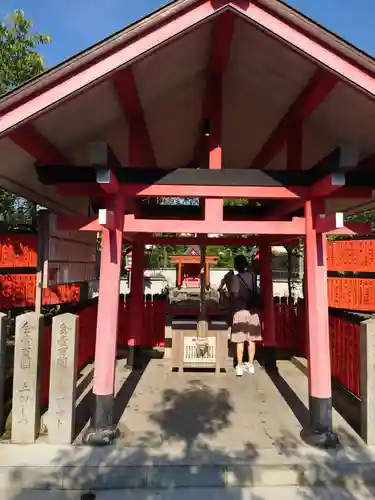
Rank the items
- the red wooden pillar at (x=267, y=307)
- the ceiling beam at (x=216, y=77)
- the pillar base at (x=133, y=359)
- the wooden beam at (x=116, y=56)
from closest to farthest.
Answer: the wooden beam at (x=116, y=56), the ceiling beam at (x=216, y=77), the pillar base at (x=133, y=359), the red wooden pillar at (x=267, y=307)

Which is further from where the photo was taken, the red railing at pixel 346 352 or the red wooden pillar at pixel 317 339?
the red railing at pixel 346 352

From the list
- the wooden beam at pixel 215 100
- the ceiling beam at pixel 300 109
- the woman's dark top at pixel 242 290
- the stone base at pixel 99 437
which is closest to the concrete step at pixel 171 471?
the stone base at pixel 99 437

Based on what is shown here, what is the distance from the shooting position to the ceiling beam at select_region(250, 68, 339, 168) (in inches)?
140

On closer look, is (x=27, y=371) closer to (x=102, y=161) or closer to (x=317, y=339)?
(x=102, y=161)

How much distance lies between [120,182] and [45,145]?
87 cm

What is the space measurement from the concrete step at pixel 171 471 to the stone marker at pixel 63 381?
0.78ft

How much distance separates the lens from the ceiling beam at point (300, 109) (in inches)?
140

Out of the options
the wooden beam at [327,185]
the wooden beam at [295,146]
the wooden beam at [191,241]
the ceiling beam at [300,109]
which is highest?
the ceiling beam at [300,109]

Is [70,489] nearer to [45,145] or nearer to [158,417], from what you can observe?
[158,417]

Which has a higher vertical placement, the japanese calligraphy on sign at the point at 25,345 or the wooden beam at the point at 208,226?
the wooden beam at the point at 208,226

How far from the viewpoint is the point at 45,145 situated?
157 inches

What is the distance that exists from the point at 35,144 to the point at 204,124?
209 centimetres

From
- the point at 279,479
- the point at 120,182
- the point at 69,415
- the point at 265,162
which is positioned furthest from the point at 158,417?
the point at 265,162

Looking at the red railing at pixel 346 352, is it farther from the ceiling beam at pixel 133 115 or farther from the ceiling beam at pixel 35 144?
the ceiling beam at pixel 35 144
